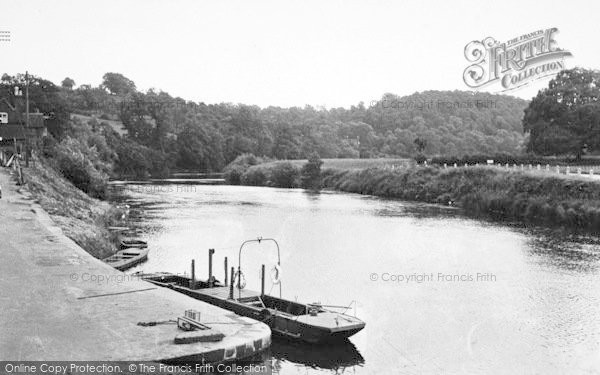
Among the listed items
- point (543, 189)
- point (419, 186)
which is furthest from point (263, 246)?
point (419, 186)

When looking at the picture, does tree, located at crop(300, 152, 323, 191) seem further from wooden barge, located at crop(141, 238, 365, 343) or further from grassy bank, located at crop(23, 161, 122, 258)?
wooden barge, located at crop(141, 238, 365, 343)

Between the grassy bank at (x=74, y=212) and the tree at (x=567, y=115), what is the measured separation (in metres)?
57.1

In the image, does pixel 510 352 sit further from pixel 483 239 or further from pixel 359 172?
pixel 359 172

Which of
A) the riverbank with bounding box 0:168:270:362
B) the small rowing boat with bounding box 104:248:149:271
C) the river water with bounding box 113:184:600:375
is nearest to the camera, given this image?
the riverbank with bounding box 0:168:270:362

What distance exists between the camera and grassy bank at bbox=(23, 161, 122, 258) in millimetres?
39375

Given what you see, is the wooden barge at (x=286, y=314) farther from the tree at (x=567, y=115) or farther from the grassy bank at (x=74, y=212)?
the tree at (x=567, y=115)

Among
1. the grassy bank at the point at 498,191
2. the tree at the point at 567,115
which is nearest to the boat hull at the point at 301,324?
the grassy bank at the point at 498,191

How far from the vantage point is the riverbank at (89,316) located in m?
17.3

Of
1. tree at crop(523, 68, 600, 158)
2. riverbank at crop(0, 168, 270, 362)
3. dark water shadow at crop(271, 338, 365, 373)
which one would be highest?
tree at crop(523, 68, 600, 158)

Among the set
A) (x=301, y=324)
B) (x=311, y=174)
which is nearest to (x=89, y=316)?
(x=301, y=324)

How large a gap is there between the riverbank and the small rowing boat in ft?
19.3

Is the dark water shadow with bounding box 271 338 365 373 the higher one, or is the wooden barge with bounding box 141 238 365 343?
the wooden barge with bounding box 141 238 365 343

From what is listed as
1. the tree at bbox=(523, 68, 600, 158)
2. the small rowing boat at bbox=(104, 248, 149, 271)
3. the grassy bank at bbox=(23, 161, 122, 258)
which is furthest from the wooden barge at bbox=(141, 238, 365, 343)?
the tree at bbox=(523, 68, 600, 158)

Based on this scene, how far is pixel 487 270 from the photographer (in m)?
37.8
